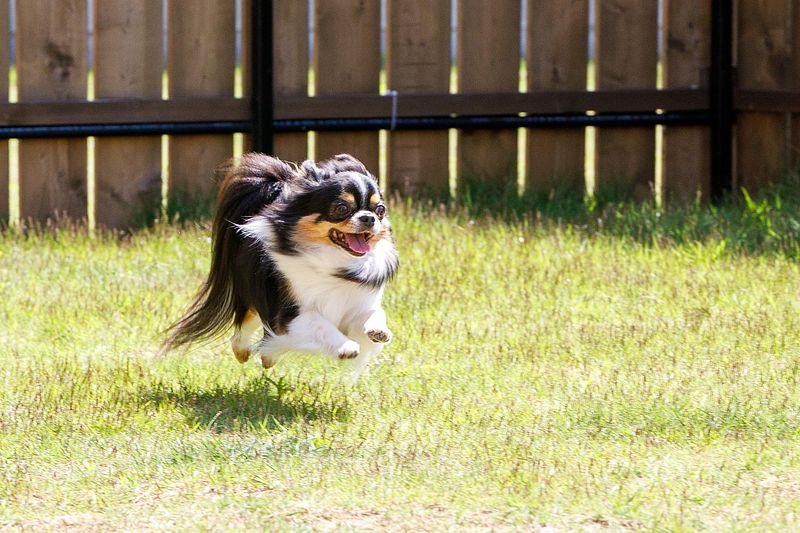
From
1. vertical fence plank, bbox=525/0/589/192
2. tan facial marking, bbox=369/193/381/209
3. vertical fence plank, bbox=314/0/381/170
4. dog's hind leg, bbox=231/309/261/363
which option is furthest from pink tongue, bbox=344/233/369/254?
vertical fence plank, bbox=525/0/589/192

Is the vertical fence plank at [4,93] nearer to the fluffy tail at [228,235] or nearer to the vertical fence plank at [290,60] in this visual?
the vertical fence plank at [290,60]

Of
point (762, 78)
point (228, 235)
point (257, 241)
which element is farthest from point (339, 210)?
point (762, 78)

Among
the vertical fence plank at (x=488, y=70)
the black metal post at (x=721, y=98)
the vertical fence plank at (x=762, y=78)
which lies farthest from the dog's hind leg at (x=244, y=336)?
the vertical fence plank at (x=762, y=78)

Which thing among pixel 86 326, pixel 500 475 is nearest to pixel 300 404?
A: pixel 500 475

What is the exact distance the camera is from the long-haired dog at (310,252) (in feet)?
15.9

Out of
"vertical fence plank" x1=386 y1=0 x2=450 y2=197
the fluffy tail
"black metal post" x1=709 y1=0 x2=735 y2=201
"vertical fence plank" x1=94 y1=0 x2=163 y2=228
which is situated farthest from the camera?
"black metal post" x1=709 y1=0 x2=735 y2=201

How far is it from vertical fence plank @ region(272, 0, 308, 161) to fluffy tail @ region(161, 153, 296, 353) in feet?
9.36

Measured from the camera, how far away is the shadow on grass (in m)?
4.86

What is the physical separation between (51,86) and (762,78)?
435cm

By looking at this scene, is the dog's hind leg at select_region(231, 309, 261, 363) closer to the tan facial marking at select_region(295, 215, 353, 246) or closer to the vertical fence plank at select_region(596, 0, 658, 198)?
the tan facial marking at select_region(295, 215, 353, 246)

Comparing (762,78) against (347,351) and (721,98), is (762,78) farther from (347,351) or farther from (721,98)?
(347,351)

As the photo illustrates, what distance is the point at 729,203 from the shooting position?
28.3ft

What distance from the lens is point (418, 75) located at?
28.1 feet

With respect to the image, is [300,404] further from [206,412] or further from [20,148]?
[20,148]
